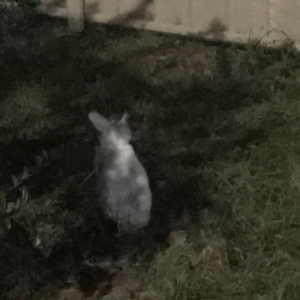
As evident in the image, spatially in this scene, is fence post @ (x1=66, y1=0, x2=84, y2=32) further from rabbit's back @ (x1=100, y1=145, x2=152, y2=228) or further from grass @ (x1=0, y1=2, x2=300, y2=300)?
rabbit's back @ (x1=100, y1=145, x2=152, y2=228)

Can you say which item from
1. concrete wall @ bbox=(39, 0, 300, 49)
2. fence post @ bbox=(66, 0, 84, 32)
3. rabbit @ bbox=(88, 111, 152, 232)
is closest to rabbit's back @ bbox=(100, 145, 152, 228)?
rabbit @ bbox=(88, 111, 152, 232)

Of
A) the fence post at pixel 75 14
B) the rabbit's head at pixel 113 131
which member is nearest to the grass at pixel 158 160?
the fence post at pixel 75 14

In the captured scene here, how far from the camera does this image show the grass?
2062 mm

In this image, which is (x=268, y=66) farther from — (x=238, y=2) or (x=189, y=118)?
(x=189, y=118)

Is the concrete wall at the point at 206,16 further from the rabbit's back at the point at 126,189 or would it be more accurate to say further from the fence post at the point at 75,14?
the rabbit's back at the point at 126,189

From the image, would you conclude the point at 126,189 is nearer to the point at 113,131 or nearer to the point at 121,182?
the point at 121,182

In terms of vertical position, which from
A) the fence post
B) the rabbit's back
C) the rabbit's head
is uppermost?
the rabbit's head

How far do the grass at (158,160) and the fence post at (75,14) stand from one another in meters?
0.06

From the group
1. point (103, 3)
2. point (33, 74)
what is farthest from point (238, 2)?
point (33, 74)

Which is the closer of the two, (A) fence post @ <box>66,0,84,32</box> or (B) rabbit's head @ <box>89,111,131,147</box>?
(B) rabbit's head @ <box>89,111,131,147</box>

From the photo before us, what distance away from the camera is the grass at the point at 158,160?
2062 mm

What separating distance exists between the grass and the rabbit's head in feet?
0.79

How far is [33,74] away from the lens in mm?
3262

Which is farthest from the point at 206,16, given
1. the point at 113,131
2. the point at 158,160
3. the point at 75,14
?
the point at 113,131
